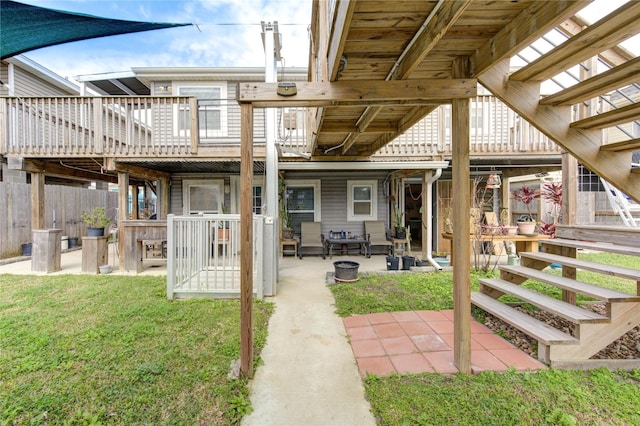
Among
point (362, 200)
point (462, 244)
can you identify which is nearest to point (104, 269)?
point (362, 200)

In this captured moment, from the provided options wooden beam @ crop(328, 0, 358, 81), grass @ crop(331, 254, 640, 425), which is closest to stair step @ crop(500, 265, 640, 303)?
grass @ crop(331, 254, 640, 425)

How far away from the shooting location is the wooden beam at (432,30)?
1592mm

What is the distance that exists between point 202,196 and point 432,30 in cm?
774

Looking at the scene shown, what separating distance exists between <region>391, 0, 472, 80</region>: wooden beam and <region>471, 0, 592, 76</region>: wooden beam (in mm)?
503

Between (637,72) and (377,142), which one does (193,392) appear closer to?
(637,72)

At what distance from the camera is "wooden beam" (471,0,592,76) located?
5.38 feet

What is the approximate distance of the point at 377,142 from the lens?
203 inches

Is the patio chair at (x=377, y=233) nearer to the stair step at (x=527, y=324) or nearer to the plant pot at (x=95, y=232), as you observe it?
the stair step at (x=527, y=324)

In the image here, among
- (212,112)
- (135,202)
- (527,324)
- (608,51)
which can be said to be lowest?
(527,324)

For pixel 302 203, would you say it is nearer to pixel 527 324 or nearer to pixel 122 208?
pixel 122 208

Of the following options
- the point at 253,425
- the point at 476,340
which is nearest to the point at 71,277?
the point at 253,425

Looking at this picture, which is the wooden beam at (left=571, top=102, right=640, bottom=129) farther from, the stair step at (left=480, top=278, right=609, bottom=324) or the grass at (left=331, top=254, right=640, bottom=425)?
the grass at (left=331, top=254, right=640, bottom=425)

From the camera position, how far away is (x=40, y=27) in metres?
2.49

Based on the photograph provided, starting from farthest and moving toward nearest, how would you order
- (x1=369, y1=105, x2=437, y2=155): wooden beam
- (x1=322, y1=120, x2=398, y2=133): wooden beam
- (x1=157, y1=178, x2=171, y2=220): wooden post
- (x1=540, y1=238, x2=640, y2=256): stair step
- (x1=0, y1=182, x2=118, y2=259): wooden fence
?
(x1=157, y1=178, x2=171, y2=220): wooden post
(x1=0, y1=182, x2=118, y2=259): wooden fence
(x1=322, y1=120, x2=398, y2=133): wooden beam
(x1=369, y1=105, x2=437, y2=155): wooden beam
(x1=540, y1=238, x2=640, y2=256): stair step
